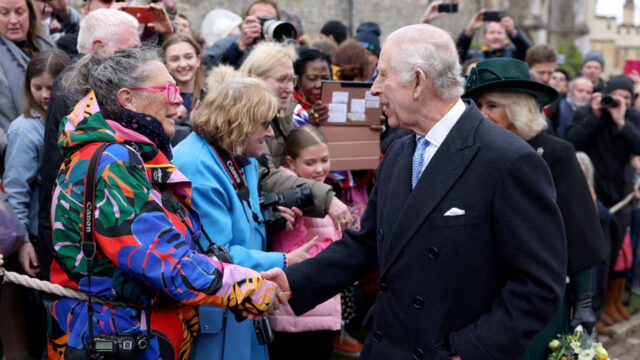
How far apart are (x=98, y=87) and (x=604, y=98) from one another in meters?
5.21

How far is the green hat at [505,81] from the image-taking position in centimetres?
356

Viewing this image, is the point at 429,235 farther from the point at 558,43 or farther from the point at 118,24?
the point at 558,43

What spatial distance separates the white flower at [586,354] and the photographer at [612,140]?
124 inches

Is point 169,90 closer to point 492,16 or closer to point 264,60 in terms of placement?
point 264,60

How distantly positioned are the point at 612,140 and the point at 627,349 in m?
2.08

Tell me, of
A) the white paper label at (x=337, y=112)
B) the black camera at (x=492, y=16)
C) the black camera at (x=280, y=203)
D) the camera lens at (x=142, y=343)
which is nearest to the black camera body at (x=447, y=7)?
the black camera at (x=492, y=16)

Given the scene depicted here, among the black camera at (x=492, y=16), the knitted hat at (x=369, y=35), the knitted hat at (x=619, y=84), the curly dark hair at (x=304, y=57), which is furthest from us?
the black camera at (x=492, y=16)

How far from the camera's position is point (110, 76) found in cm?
268

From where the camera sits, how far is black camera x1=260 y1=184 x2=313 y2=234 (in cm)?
350

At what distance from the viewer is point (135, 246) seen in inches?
95.2

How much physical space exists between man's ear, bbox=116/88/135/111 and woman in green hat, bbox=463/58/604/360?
1.90 metres

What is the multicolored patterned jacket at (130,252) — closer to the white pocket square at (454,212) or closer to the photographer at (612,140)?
the white pocket square at (454,212)

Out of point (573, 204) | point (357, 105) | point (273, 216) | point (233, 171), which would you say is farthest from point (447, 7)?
point (233, 171)

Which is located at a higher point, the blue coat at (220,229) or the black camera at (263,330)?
the blue coat at (220,229)
